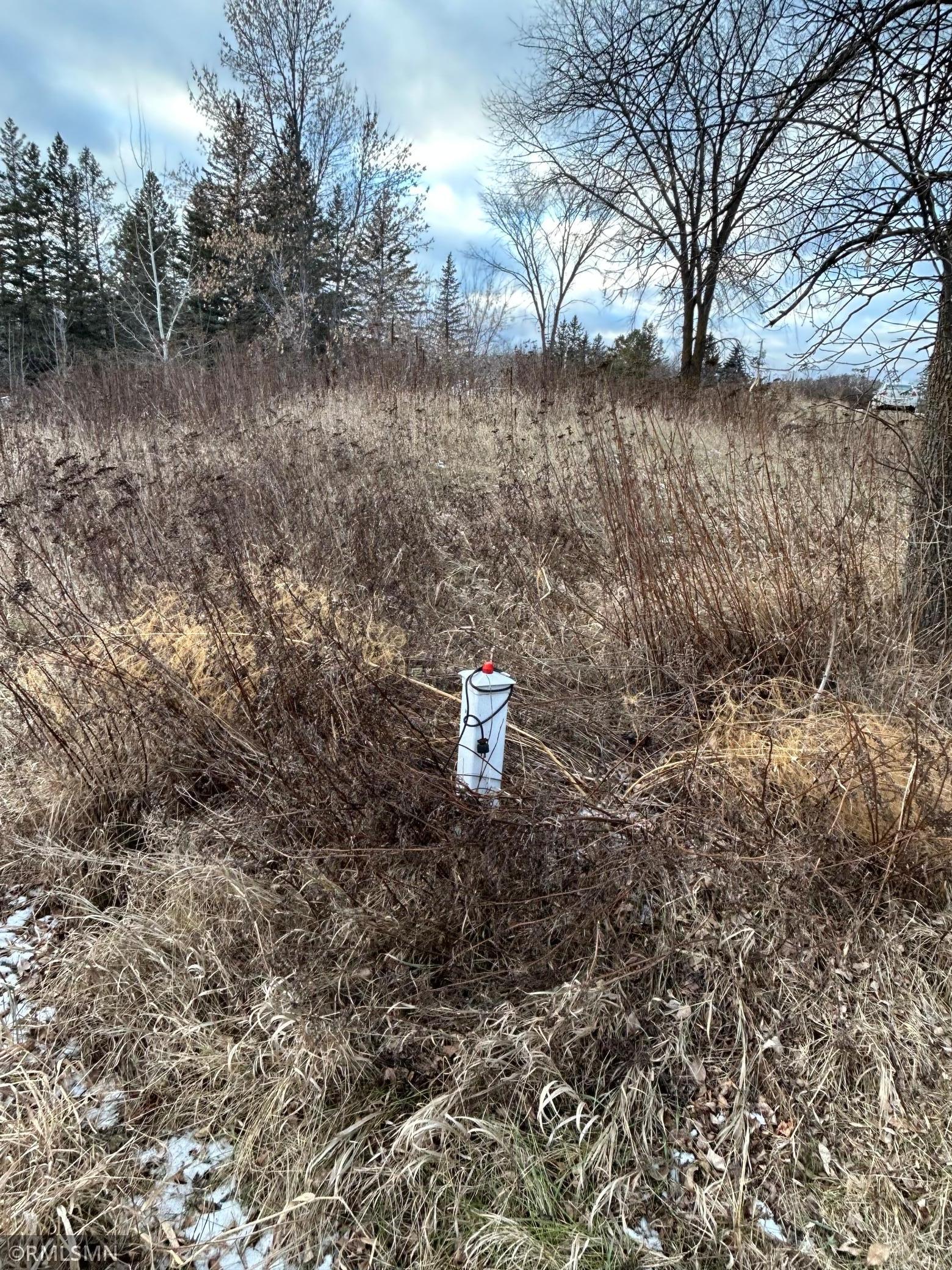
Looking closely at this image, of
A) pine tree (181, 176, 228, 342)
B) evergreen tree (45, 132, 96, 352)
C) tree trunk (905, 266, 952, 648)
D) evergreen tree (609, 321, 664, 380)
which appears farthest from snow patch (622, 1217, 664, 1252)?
evergreen tree (45, 132, 96, 352)

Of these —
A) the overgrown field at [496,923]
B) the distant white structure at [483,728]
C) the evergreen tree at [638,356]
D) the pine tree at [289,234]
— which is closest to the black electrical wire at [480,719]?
the distant white structure at [483,728]

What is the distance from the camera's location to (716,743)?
2.23 m

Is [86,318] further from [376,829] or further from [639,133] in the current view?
[376,829]

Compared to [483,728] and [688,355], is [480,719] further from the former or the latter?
[688,355]

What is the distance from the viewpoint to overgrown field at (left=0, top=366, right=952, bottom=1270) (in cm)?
122

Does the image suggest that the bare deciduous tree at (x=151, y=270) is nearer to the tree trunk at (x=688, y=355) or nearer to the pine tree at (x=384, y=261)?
the pine tree at (x=384, y=261)

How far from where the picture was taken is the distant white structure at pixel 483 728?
5.98 feet

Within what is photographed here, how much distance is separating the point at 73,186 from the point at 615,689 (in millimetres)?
27562

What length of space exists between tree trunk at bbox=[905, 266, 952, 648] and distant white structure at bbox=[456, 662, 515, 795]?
2059 millimetres

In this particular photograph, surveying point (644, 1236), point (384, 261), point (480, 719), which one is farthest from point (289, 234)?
point (644, 1236)

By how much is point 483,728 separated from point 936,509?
92.2 inches

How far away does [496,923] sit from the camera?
1.62m

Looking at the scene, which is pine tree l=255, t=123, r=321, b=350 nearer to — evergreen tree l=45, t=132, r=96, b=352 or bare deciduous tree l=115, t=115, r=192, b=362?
bare deciduous tree l=115, t=115, r=192, b=362

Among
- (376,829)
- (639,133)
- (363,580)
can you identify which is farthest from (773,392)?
(376,829)
